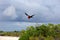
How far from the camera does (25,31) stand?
74.4 ft

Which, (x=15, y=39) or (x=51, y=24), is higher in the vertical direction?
(x=51, y=24)

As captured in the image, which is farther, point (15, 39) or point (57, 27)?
point (15, 39)

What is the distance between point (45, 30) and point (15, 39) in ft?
15.3

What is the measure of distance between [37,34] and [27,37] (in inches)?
37.5

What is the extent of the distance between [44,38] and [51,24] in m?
2.02

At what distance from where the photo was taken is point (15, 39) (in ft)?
84.3

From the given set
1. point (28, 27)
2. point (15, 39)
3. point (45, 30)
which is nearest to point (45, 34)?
point (45, 30)

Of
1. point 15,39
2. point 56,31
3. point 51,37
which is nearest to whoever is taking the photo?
point 51,37

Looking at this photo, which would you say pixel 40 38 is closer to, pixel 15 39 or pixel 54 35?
pixel 54 35

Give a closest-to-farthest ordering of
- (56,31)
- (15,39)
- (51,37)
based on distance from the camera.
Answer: (51,37) < (56,31) < (15,39)

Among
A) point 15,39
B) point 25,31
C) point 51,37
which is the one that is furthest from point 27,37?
point 15,39

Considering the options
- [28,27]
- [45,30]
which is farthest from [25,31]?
[45,30]

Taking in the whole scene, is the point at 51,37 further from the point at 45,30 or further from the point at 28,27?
the point at 28,27

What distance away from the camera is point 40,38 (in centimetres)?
2159
